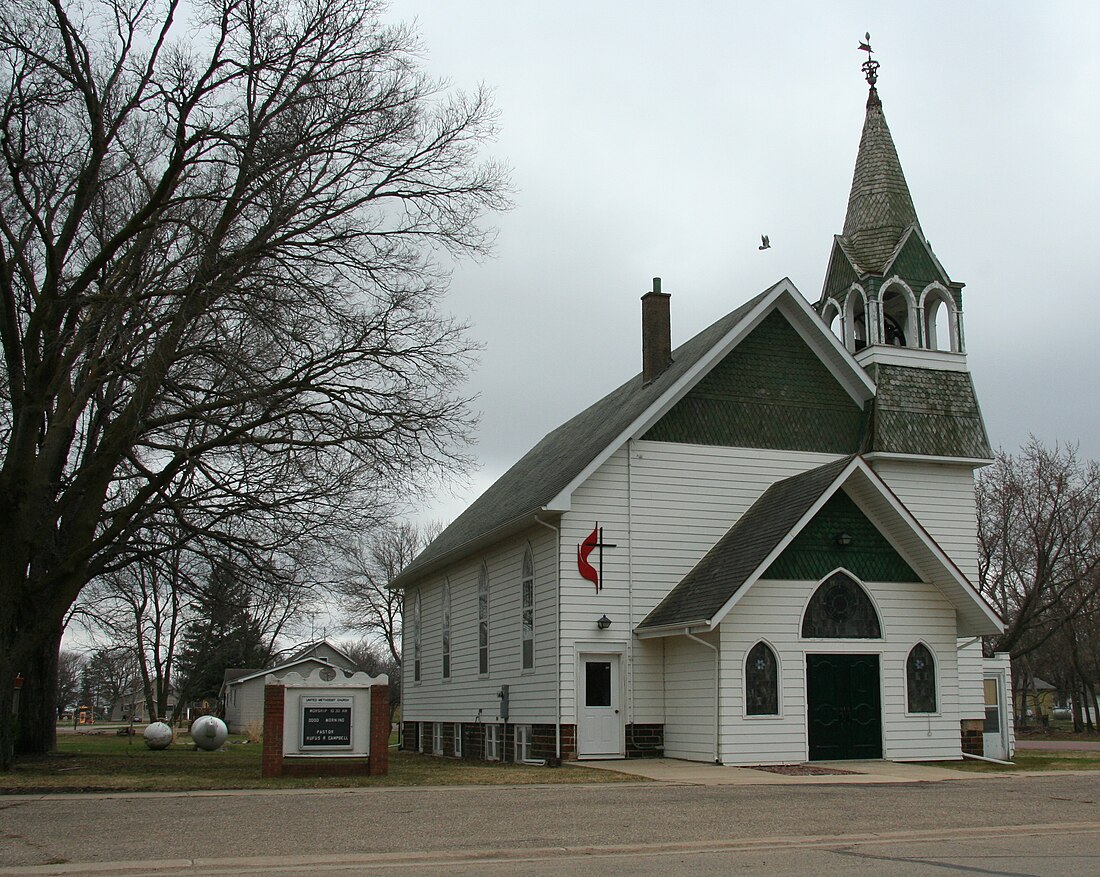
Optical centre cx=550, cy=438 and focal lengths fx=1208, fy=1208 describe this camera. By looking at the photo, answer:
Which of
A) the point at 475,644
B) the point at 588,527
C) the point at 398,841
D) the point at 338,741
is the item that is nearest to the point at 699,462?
the point at 588,527

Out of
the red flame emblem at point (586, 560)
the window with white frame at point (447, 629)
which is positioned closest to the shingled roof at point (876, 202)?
the red flame emblem at point (586, 560)

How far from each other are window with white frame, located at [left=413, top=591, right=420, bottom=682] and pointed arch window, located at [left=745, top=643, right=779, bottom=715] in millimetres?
15748

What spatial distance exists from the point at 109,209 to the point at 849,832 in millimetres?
17018

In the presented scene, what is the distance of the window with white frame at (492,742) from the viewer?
27.6 metres

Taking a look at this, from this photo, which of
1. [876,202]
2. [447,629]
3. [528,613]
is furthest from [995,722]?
[447,629]

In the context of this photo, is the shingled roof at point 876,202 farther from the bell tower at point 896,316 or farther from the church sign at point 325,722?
the church sign at point 325,722

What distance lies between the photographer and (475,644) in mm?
29641

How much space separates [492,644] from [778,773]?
975 cm

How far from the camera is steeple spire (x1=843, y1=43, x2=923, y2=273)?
95.5 feet

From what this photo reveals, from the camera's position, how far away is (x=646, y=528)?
80.4 feet

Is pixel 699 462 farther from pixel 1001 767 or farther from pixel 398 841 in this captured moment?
pixel 398 841

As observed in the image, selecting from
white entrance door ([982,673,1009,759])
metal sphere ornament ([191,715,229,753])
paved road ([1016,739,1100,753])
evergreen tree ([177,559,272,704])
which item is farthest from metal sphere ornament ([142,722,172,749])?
paved road ([1016,739,1100,753])

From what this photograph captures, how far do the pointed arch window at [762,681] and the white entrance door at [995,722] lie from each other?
648 cm

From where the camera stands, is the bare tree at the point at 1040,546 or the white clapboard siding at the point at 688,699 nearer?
the white clapboard siding at the point at 688,699
